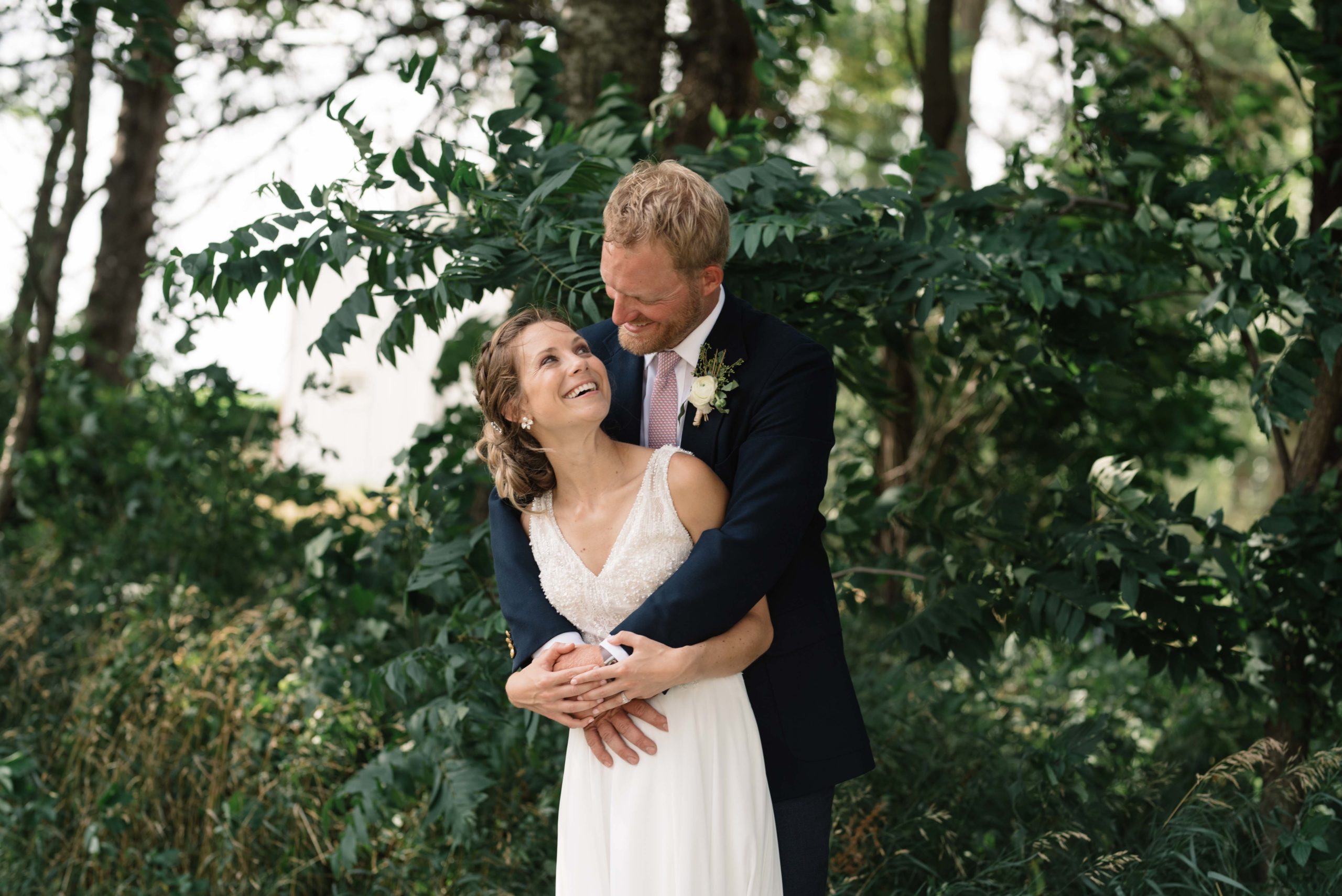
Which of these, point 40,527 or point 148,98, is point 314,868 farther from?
point 148,98

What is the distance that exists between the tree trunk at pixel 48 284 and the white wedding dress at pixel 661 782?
4.54 m

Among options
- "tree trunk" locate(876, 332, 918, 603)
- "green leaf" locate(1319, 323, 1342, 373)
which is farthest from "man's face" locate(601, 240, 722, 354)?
"tree trunk" locate(876, 332, 918, 603)

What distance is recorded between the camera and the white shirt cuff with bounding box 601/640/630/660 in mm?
2225

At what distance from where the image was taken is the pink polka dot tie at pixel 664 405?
8.27 ft

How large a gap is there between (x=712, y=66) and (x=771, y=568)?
4395 mm

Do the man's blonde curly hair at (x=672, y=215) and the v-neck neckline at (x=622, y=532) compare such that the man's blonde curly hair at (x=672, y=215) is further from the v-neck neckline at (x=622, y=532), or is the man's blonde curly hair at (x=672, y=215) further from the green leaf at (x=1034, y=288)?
the green leaf at (x=1034, y=288)

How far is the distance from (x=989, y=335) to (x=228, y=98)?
5.66 metres

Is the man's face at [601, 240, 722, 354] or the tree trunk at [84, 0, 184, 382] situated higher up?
the tree trunk at [84, 0, 184, 382]

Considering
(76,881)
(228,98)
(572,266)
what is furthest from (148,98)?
(572,266)

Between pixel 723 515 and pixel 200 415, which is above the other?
pixel 200 415

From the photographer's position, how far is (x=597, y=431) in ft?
7.80

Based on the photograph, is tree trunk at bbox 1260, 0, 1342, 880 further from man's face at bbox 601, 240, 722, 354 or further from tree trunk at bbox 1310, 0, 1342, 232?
man's face at bbox 601, 240, 722, 354

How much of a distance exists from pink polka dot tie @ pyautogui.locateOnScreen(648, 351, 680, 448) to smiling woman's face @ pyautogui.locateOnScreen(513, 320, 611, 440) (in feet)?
0.61

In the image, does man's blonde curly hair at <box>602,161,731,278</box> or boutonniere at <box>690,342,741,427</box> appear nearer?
man's blonde curly hair at <box>602,161,731,278</box>
